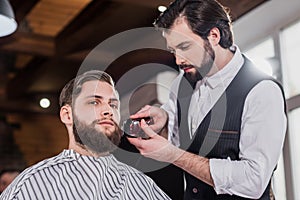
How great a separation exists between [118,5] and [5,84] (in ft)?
7.07

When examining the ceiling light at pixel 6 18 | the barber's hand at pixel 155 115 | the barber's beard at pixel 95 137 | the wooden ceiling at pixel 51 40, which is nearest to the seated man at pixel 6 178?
the wooden ceiling at pixel 51 40

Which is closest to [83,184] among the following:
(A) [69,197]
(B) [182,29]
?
(A) [69,197]

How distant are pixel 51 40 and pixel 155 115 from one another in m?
3.42

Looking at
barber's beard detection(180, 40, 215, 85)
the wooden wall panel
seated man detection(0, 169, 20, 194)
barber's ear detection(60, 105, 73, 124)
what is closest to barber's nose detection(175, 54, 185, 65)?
barber's beard detection(180, 40, 215, 85)

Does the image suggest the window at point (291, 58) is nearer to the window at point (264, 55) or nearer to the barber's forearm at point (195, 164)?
the window at point (264, 55)

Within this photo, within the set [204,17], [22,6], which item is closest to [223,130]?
[204,17]

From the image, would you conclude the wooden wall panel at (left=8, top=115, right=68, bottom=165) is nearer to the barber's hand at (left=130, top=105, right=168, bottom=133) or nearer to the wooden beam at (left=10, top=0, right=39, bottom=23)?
the wooden beam at (left=10, top=0, right=39, bottom=23)

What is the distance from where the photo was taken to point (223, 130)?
1.91 meters

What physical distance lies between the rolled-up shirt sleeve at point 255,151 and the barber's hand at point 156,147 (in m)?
0.12

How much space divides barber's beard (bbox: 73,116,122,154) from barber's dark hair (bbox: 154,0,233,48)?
0.41 metres

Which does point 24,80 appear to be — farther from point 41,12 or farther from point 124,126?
point 124,126

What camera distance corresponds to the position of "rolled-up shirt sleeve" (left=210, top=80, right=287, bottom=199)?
1.85 metres

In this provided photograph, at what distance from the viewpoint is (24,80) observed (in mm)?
5863

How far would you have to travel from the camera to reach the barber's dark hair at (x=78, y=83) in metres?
2.04
